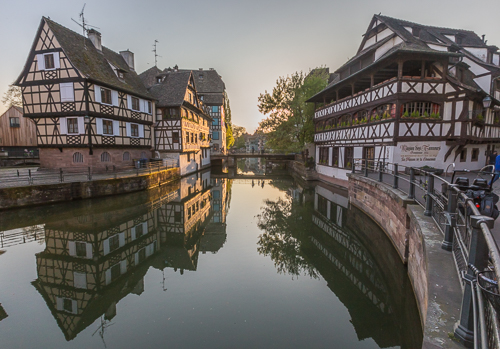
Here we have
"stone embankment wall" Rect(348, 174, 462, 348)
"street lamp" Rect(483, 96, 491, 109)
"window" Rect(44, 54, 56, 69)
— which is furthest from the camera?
"window" Rect(44, 54, 56, 69)

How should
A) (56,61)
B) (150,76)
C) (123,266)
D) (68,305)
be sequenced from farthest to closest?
1. (150,76)
2. (56,61)
3. (123,266)
4. (68,305)

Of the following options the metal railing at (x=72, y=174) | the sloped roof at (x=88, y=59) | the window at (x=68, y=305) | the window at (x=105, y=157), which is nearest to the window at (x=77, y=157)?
the metal railing at (x=72, y=174)

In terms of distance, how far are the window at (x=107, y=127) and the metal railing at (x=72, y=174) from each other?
115 inches

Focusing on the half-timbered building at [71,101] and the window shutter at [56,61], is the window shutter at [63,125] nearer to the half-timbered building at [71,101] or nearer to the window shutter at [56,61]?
the half-timbered building at [71,101]

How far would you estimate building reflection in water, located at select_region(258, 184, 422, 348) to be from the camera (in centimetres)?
581

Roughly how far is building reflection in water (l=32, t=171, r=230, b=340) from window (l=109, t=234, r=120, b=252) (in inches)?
0.4

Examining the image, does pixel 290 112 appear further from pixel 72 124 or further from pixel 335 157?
pixel 72 124

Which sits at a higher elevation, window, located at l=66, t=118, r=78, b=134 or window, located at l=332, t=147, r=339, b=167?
window, located at l=66, t=118, r=78, b=134

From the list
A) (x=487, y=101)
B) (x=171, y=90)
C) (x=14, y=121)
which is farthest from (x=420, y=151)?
(x=14, y=121)

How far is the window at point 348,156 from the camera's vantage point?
2033cm

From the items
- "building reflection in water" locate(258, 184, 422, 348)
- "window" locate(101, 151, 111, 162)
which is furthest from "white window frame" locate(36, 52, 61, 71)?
"building reflection in water" locate(258, 184, 422, 348)

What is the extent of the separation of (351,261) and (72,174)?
65.4 ft

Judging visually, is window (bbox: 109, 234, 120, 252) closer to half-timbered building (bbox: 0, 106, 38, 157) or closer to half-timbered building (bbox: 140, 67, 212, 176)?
half-timbered building (bbox: 140, 67, 212, 176)

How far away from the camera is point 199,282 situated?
24.6ft
